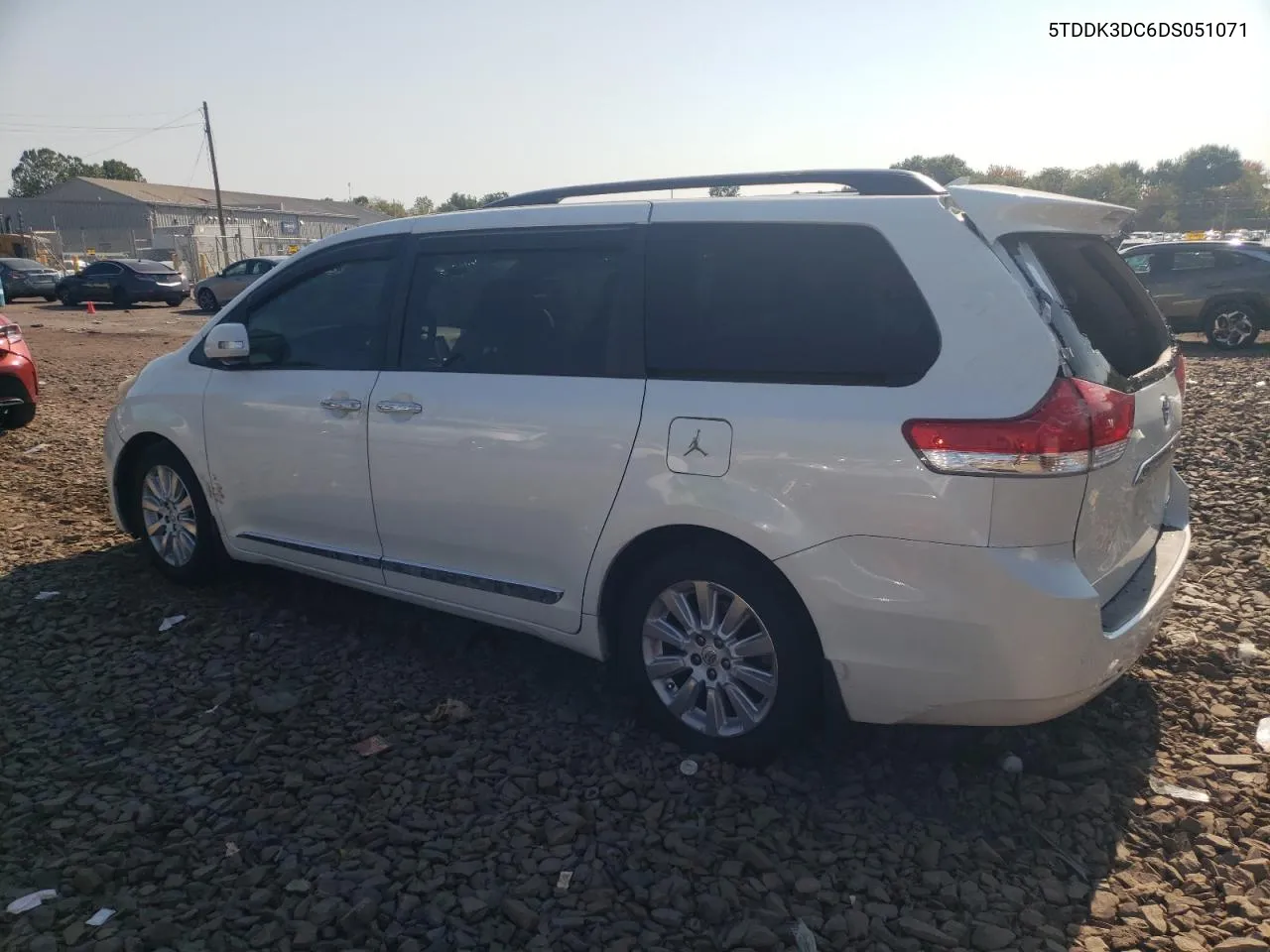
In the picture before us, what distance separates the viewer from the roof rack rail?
3.32 m

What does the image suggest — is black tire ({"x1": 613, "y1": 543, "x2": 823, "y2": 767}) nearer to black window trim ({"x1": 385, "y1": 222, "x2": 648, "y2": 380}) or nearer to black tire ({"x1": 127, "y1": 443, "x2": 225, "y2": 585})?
black window trim ({"x1": 385, "y1": 222, "x2": 648, "y2": 380})

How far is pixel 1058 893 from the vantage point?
281cm

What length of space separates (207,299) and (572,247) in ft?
93.6

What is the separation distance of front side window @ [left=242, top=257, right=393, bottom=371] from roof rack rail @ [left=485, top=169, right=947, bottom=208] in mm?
690

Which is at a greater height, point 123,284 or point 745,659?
point 123,284

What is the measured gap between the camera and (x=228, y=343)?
453 centimetres

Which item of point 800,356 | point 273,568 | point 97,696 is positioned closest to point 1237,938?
point 800,356

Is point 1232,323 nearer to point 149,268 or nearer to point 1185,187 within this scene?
point 149,268

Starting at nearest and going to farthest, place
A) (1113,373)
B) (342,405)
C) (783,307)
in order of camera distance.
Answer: (1113,373), (783,307), (342,405)

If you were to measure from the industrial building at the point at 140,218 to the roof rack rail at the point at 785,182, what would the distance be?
53.3 metres

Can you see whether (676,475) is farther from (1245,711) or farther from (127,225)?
(127,225)

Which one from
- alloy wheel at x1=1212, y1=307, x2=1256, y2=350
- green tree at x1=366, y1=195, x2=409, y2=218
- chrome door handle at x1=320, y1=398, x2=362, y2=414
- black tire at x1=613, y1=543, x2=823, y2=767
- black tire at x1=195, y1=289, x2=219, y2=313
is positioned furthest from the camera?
green tree at x1=366, y1=195, x2=409, y2=218

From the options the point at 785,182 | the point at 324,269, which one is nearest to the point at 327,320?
the point at 324,269

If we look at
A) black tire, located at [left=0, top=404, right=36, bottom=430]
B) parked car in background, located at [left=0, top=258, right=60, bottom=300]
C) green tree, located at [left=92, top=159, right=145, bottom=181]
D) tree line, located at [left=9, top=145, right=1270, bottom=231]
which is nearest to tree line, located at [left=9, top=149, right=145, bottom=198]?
green tree, located at [left=92, top=159, right=145, bottom=181]
